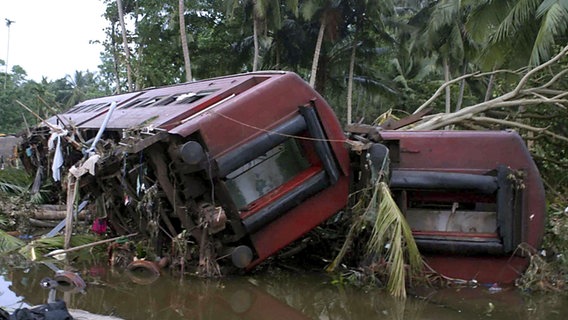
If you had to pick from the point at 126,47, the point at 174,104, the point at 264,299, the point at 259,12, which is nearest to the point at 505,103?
the point at 174,104

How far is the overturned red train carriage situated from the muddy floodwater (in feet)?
1.28

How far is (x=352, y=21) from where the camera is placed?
24.8m

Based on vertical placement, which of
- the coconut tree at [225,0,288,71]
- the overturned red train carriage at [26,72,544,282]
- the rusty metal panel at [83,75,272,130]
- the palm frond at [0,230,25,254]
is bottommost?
the palm frond at [0,230,25,254]

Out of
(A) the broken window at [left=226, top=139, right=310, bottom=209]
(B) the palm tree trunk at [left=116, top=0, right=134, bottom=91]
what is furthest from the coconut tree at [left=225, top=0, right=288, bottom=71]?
(A) the broken window at [left=226, top=139, right=310, bottom=209]

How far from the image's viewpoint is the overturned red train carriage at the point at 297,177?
6.30 metres

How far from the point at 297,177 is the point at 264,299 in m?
1.54

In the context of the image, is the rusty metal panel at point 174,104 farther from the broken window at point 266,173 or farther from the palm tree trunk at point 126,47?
the palm tree trunk at point 126,47

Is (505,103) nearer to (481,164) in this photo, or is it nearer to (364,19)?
(481,164)

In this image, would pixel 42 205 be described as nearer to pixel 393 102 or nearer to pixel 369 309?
pixel 369 309

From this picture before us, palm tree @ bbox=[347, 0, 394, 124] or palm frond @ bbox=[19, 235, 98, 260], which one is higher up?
palm tree @ bbox=[347, 0, 394, 124]

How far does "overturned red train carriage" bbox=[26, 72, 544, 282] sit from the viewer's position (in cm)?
630

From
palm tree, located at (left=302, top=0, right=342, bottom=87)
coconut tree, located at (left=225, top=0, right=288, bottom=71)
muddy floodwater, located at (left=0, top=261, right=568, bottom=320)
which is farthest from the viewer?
palm tree, located at (left=302, top=0, right=342, bottom=87)

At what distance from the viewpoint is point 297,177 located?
687 cm

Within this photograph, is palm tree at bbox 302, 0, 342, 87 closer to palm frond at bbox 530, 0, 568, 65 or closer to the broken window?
palm frond at bbox 530, 0, 568, 65
